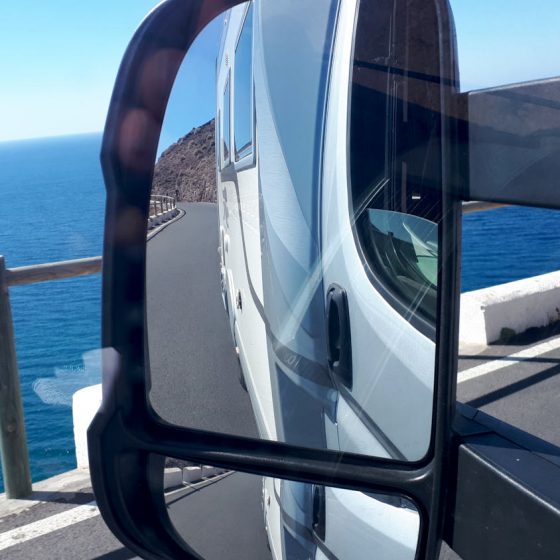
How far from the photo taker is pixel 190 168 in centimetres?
151

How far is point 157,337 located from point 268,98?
512 millimetres

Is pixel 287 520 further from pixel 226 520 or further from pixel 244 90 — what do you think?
pixel 244 90

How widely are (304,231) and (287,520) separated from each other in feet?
1.86

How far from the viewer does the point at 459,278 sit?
3.15 ft

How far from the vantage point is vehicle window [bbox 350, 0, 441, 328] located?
3.22 feet

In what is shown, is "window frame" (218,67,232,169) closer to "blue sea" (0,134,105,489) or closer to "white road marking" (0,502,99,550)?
"blue sea" (0,134,105,489)

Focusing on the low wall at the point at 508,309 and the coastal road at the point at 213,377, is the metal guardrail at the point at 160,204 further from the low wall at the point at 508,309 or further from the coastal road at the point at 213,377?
the low wall at the point at 508,309

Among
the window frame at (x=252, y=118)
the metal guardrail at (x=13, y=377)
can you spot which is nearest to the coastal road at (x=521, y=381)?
the window frame at (x=252, y=118)

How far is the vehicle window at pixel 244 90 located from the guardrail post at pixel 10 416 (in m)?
2.61

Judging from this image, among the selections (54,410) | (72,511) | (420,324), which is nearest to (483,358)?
(420,324)

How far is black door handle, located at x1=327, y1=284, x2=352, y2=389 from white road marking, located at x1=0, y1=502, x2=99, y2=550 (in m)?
2.92

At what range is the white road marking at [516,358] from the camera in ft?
3.40

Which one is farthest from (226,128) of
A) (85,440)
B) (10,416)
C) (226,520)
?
(10,416)

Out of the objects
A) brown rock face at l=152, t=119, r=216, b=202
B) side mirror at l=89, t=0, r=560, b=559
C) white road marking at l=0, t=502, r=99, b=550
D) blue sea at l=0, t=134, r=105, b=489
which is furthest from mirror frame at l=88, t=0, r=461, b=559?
white road marking at l=0, t=502, r=99, b=550
